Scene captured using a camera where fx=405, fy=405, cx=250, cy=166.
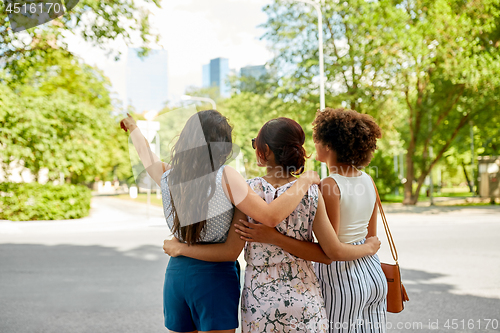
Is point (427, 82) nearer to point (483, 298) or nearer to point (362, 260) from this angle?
point (483, 298)

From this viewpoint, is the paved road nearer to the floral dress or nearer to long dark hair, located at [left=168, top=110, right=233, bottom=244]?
the floral dress

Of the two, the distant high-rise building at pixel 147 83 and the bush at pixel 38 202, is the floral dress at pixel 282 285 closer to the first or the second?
the distant high-rise building at pixel 147 83

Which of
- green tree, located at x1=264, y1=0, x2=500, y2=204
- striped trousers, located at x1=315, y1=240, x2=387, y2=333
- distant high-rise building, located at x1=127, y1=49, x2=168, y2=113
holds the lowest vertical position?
striped trousers, located at x1=315, y1=240, x2=387, y2=333

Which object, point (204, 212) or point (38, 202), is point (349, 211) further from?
point (38, 202)

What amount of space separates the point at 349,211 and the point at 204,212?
73cm

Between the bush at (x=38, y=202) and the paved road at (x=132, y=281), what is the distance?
4.22 metres

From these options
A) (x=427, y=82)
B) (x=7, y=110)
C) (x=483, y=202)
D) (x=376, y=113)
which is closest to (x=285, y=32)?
(x=376, y=113)

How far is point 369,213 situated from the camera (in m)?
2.11

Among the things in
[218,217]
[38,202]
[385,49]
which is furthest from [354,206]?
[385,49]

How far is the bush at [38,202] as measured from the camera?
14.4 m

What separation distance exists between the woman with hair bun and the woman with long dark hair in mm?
59

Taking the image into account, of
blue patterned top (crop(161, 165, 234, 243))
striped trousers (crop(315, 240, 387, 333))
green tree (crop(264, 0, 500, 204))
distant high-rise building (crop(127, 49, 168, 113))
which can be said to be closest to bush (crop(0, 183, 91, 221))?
green tree (crop(264, 0, 500, 204))

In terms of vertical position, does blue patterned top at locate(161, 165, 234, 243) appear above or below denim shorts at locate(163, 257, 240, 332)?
above

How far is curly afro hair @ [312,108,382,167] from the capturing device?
6.61ft
